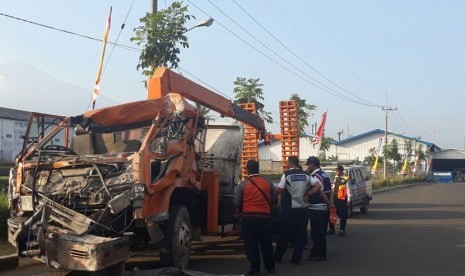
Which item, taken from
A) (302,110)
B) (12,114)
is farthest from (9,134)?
(302,110)

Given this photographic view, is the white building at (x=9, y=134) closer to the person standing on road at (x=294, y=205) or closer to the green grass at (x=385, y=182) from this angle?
the green grass at (x=385, y=182)

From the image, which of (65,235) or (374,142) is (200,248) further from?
(374,142)

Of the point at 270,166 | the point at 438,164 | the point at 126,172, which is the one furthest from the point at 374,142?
the point at 126,172

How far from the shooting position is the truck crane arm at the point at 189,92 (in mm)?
9984

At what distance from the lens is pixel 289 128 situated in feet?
51.8

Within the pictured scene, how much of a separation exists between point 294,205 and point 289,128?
6.25 metres

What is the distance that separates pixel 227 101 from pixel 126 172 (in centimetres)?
506

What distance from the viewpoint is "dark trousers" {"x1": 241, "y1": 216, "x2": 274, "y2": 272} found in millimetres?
8500

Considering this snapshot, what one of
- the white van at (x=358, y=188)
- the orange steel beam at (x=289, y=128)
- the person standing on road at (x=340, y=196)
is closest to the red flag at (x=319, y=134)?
the white van at (x=358, y=188)

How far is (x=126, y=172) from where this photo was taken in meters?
7.48

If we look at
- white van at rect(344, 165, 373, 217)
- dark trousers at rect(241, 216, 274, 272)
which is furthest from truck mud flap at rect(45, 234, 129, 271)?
white van at rect(344, 165, 373, 217)

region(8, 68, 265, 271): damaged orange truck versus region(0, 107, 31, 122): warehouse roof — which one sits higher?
region(0, 107, 31, 122): warehouse roof

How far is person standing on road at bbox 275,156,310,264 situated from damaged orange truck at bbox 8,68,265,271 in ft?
3.82

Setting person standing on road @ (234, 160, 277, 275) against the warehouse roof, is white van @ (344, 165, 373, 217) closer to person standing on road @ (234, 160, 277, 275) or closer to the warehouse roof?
person standing on road @ (234, 160, 277, 275)
